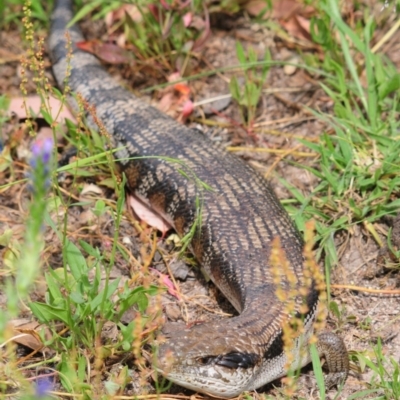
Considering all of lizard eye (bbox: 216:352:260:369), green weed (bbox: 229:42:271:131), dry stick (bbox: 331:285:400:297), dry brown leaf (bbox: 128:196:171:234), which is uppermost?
green weed (bbox: 229:42:271:131)

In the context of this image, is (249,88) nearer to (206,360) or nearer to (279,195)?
(279,195)

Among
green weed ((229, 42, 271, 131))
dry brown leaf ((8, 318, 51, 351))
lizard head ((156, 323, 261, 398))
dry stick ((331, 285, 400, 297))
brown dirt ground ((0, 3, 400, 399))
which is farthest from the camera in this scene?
green weed ((229, 42, 271, 131))

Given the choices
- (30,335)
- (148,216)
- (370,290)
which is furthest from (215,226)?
(30,335)

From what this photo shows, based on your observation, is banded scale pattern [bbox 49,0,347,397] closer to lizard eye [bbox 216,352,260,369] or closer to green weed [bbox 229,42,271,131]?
lizard eye [bbox 216,352,260,369]

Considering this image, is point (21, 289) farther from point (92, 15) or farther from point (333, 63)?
point (92, 15)

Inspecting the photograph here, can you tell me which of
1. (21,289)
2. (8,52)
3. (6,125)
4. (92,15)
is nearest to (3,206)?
(6,125)

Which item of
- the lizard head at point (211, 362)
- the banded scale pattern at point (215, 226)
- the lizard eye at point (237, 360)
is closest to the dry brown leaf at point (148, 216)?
the banded scale pattern at point (215, 226)

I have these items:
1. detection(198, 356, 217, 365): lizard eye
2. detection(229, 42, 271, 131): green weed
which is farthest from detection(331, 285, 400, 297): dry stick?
detection(229, 42, 271, 131): green weed
